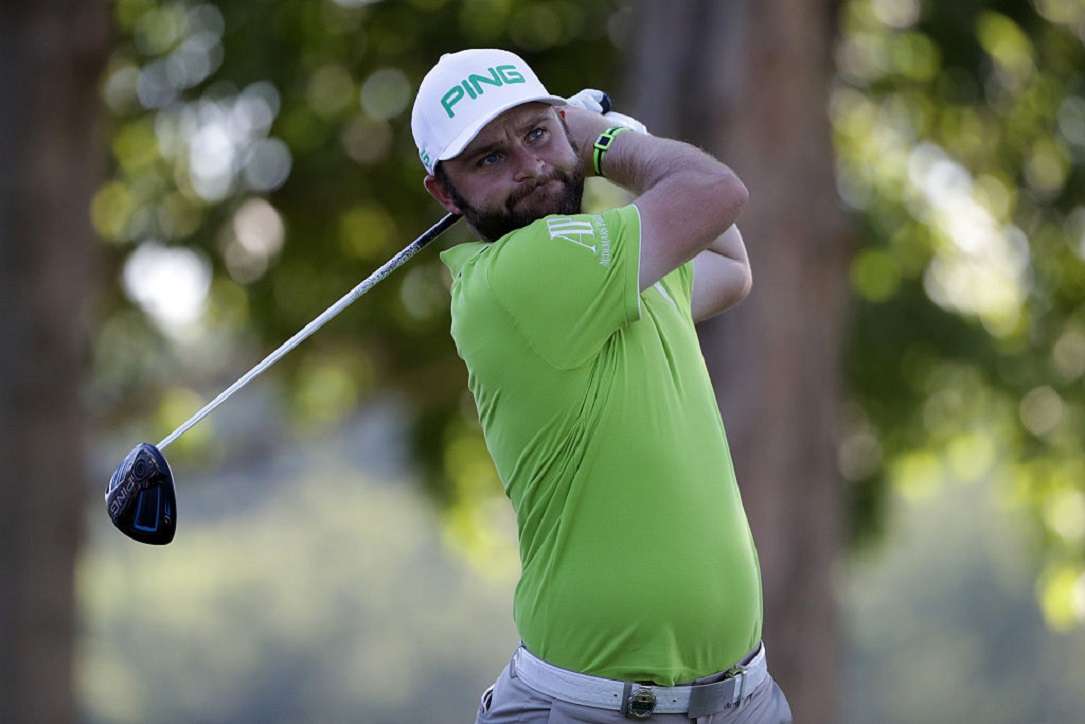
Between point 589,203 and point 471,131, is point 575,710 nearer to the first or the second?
point 471,131

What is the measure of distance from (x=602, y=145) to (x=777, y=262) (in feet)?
15.5

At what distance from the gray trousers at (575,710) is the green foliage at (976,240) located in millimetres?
7275

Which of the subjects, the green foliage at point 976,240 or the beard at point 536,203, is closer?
the beard at point 536,203

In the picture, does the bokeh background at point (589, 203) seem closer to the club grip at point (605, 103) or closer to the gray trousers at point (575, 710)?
the club grip at point (605, 103)

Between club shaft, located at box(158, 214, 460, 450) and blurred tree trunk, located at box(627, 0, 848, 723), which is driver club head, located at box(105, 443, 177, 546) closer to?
club shaft, located at box(158, 214, 460, 450)

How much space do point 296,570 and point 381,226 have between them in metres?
32.8

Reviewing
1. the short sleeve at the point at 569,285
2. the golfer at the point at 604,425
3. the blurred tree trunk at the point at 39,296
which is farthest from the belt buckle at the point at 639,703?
the blurred tree trunk at the point at 39,296

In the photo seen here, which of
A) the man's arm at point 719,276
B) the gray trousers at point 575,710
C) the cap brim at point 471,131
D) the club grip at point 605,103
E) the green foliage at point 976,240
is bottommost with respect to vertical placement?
the green foliage at point 976,240

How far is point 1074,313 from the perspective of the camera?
436 inches

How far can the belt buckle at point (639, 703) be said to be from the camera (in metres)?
3.29

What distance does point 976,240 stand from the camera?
11.4 m

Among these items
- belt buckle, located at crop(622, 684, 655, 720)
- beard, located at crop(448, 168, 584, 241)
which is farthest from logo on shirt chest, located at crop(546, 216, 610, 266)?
belt buckle, located at crop(622, 684, 655, 720)

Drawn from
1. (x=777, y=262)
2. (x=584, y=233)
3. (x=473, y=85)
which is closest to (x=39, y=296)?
(x=777, y=262)

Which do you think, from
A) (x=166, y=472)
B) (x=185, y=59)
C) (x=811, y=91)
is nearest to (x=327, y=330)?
(x=185, y=59)
